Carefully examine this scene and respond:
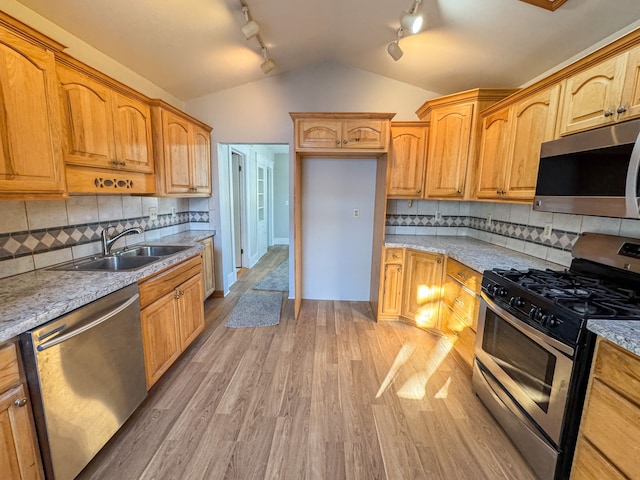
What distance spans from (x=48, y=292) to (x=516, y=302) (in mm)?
2444

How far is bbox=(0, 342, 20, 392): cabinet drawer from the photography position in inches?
40.2

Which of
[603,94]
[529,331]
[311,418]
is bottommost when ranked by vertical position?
[311,418]

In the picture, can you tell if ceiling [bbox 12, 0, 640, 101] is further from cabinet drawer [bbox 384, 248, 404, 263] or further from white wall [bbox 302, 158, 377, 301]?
cabinet drawer [bbox 384, 248, 404, 263]

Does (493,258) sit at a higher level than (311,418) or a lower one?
higher

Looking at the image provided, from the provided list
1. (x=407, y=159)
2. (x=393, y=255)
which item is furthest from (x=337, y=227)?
(x=407, y=159)

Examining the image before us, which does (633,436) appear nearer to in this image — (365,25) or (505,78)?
(505,78)

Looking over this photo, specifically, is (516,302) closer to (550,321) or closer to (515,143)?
(550,321)

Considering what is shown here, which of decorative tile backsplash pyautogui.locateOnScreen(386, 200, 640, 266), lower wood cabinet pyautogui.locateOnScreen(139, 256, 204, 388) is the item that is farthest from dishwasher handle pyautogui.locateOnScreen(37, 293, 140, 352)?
decorative tile backsplash pyautogui.locateOnScreen(386, 200, 640, 266)

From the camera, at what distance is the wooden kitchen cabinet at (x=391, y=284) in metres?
2.93

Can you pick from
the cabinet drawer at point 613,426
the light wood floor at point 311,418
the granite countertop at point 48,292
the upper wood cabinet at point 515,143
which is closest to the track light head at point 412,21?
the upper wood cabinet at point 515,143

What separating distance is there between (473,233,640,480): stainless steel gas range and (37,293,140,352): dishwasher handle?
222 cm

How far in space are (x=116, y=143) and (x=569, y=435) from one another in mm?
3113

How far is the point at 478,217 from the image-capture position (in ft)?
10.2

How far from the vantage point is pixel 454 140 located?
2668 mm
